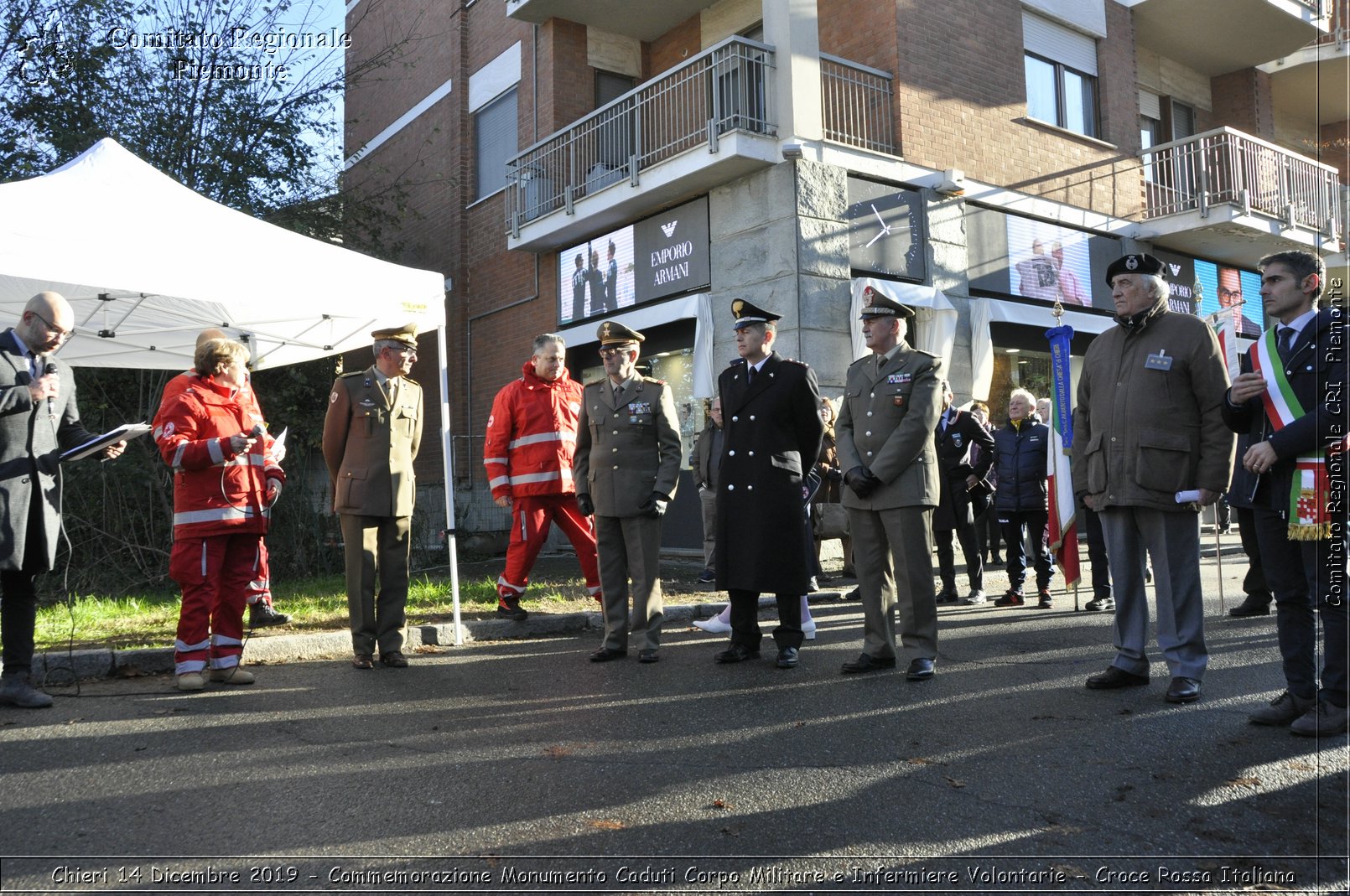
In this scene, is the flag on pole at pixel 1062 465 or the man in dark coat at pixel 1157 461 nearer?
the man in dark coat at pixel 1157 461

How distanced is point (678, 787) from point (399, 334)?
446 centimetres

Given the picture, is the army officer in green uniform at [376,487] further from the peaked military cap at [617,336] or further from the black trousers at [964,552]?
the black trousers at [964,552]

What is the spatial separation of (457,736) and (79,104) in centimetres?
1367

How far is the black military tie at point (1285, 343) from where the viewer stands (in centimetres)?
470

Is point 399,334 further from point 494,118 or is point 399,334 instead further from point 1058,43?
point 1058,43

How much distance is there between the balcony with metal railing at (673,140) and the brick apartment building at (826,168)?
0.05 metres

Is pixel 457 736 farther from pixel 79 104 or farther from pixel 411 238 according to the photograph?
pixel 411 238

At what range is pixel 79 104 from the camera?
14.7m

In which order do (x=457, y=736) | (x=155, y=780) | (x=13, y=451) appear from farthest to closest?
(x=13, y=451)
(x=457, y=736)
(x=155, y=780)

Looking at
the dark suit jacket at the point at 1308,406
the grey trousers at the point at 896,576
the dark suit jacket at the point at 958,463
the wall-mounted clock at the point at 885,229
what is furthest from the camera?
the wall-mounted clock at the point at 885,229

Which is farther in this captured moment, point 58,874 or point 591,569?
point 591,569

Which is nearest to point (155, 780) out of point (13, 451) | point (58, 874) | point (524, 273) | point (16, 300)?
point (58, 874)

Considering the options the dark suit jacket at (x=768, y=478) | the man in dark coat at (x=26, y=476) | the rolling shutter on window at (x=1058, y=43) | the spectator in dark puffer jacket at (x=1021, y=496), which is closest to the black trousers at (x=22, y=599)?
the man in dark coat at (x=26, y=476)

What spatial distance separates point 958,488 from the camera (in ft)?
34.0
